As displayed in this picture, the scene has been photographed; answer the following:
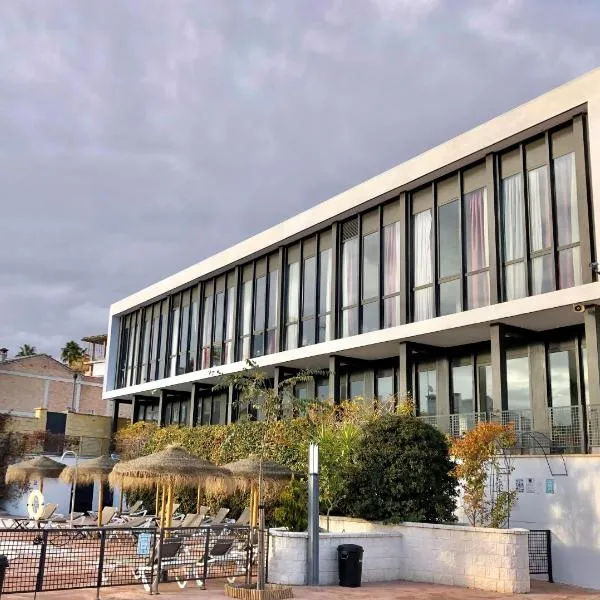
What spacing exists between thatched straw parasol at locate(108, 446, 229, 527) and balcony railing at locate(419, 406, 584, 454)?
684cm

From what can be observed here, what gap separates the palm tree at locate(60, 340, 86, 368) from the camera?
7950 centimetres

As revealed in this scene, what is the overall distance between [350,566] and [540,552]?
4854 millimetres

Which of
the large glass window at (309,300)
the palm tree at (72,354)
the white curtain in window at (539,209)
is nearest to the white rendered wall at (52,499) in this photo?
the large glass window at (309,300)

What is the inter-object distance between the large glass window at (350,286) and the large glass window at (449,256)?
12.0 feet

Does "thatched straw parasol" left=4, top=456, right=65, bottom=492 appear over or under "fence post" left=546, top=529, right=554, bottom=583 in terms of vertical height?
over

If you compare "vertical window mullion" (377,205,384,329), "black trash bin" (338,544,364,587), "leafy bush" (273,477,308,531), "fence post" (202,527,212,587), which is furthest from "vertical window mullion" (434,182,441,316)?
"fence post" (202,527,212,587)

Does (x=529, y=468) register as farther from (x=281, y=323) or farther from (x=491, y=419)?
(x=281, y=323)

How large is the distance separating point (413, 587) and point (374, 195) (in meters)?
12.9

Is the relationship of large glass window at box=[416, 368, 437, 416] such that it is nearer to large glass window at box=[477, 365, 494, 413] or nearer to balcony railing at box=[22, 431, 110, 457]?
large glass window at box=[477, 365, 494, 413]

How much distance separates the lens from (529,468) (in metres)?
16.7

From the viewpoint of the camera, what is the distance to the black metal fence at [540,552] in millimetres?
15672

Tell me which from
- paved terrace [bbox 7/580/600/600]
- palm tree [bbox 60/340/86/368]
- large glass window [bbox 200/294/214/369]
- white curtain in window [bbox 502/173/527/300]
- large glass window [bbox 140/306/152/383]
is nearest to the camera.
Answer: paved terrace [bbox 7/580/600/600]

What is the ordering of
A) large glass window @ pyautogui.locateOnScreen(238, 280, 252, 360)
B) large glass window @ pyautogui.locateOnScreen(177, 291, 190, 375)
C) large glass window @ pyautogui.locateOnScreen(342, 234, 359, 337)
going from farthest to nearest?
1. large glass window @ pyautogui.locateOnScreen(177, 291, 190, 375)
2. large glass window @ pyautogui.locateOnScreen(238, 280, 252, 360)
3. large glass window @ pyautogui.locateOnScreen(342, 234, 359, 337)

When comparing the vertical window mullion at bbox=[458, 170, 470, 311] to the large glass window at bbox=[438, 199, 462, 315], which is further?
the large glass window at bbox=[438, 199, 462, 315]
